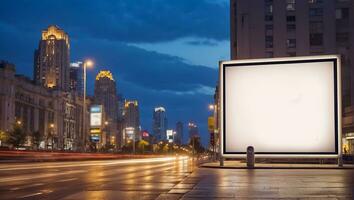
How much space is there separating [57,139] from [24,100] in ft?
85.5

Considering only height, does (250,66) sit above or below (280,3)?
below

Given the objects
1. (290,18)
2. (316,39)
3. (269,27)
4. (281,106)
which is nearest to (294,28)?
(290,18)

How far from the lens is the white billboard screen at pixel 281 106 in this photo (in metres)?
39.0

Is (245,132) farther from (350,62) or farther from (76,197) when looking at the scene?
(350,62)

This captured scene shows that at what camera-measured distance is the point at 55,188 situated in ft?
65.1

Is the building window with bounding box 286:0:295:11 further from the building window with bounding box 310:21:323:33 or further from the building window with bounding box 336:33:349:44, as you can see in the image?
the building window with bounding box 336:33:349:44

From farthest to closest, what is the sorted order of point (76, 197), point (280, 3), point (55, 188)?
point (280, 3) < point (55, 188) < point (76, 197)

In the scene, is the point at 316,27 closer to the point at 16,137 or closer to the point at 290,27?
the point at 290,27

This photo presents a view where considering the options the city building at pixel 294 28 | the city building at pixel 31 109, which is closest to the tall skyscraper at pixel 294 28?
the city building at pixel 294 28

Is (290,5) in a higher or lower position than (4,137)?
higher

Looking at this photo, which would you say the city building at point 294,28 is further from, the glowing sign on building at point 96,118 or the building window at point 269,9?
the glowing sign on building at point 96,118

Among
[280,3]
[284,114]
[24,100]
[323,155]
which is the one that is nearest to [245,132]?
[284,114]

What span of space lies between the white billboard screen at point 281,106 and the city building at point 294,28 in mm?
47909

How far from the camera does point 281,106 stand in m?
40.4
